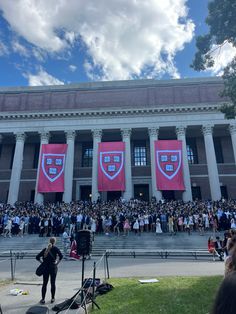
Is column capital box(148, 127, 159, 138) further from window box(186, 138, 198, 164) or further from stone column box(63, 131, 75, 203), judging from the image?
stone column box(63, 131, 75, 203)

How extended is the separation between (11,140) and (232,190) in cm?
2987

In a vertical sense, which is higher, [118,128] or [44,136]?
[118,128]

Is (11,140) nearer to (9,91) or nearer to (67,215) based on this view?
(9,91)

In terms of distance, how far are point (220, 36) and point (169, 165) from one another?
14.1 m

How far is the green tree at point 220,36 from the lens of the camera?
12094 mm

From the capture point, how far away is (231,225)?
18297 millimetres

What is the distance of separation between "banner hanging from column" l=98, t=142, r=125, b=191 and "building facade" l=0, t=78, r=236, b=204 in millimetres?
2932

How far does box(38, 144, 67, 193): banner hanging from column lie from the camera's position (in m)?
25.5

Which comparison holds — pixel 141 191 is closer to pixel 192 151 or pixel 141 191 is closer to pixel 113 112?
pixel 192 151

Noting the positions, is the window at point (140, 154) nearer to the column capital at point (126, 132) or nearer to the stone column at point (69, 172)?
the column capital at point (126, 132)

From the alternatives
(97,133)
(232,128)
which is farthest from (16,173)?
(232,128)

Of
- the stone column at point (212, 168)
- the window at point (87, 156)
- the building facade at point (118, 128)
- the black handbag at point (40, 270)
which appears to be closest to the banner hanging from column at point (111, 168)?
the building facade at point (118, 128)

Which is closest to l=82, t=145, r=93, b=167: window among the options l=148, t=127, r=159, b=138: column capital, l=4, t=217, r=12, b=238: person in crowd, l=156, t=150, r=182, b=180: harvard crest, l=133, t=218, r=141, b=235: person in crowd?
l=148, t=127, r=159, b=138: column capital

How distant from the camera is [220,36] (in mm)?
12555
